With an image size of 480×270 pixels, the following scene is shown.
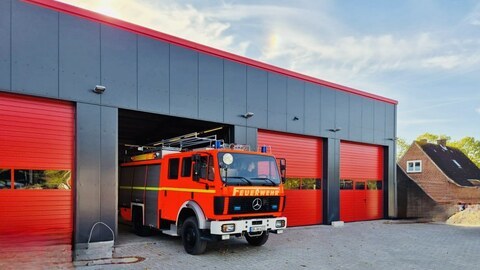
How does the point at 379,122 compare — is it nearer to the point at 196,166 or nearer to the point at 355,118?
the point at 355,118

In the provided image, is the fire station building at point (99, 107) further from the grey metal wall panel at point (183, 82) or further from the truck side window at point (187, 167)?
the truck side window at point (187, 167)

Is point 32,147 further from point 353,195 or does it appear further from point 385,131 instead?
point 385,131

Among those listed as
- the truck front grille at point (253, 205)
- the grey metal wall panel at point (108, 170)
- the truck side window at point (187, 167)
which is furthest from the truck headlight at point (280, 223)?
the grey metal wall panel at point (108, 170)

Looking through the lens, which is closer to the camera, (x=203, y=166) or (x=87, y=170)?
(x=203, y=166)

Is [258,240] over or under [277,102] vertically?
under

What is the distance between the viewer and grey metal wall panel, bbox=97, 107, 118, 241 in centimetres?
946

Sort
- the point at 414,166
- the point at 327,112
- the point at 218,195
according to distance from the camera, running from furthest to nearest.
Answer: the point at 414,166, the point at 327,112, the point at 218,195

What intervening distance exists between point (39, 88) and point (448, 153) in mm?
→ 34648

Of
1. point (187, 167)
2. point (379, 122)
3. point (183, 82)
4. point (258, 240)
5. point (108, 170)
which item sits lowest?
point (258, 240)

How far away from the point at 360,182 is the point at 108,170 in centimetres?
1132

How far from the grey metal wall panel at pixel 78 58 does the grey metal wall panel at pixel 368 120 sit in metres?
11.6

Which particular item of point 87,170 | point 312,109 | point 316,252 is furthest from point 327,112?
point 87,170

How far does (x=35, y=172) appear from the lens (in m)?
8.72

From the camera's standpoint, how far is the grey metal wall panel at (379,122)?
56.9 ft
